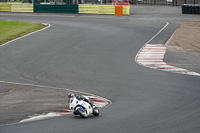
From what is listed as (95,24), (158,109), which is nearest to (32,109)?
(158,109)

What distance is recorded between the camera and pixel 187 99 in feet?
57.8

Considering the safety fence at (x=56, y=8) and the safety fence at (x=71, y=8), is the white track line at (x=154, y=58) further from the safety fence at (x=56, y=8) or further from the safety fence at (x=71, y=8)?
the safety fence at (x=56, y=8)

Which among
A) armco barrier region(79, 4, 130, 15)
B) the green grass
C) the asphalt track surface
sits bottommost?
the asphalt track surface

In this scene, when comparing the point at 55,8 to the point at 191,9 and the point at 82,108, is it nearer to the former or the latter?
the point at 191,9

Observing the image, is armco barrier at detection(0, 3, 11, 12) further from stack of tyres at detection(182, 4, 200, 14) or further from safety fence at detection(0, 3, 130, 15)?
stack of tyres at detection(182, 4, 200, 14)

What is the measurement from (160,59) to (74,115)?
46.9 ft

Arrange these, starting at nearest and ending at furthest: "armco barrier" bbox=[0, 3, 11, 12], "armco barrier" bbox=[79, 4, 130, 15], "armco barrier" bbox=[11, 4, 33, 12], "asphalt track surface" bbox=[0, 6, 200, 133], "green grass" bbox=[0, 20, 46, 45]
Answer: "asphalt track surface" bbox=[0, 6, 200, 133], "green grass" bbox=[0, 20, 46, 45], "armco barrier" bbox=[79, 4, 130, 15], "armco barrier" bbox=[11, 4, 33, 12], "armco barrier" bbox=[0, 3, 11, 12]

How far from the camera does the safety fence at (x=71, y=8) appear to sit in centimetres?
6088

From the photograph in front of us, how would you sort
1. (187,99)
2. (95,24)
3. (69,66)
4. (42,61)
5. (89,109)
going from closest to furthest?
1. (89,109)
2. (187,99)
3. (69,66)
4. (42,61)
5. (95,24)

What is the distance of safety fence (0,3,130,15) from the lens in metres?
60.9

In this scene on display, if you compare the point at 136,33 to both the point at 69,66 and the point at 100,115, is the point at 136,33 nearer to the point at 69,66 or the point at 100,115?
the point at 69,66

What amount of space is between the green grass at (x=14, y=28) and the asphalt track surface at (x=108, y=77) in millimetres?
1674

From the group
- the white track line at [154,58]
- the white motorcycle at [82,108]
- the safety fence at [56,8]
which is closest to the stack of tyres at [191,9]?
the safety fence at [56,8]

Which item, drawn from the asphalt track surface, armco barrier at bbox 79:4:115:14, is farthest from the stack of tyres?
the asphalt track surface
